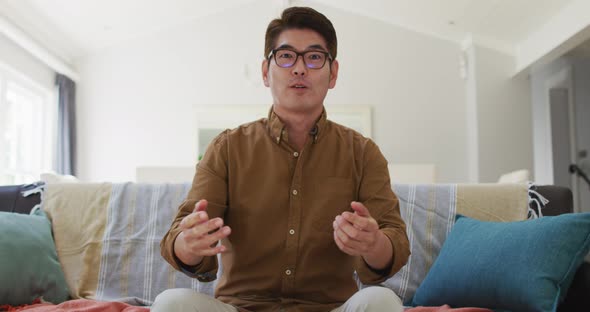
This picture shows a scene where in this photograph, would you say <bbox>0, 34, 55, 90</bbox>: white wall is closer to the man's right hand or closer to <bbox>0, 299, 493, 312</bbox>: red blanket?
<bbox>0, 299, 493, 312</bbox>: red blanket

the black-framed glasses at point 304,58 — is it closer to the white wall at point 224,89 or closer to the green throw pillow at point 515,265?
the green throw pillow at point 515,265

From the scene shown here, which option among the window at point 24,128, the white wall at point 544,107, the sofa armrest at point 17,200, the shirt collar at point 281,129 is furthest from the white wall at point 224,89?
the shirt collar at point 281,129

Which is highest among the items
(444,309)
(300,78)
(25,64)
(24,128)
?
(25,64)

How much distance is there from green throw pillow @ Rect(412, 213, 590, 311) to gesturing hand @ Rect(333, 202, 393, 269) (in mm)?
572

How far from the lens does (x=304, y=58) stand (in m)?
1.41

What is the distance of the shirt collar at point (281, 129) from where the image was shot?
4.72 ft

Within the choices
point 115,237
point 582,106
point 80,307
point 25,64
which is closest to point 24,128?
point 25,64

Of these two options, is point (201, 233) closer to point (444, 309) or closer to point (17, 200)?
point (444, 309)

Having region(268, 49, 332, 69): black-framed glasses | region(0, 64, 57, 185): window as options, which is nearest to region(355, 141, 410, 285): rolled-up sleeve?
region(268, 49, 332, 69): black-framed glasses

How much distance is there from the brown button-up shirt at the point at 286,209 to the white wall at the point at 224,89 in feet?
18.4

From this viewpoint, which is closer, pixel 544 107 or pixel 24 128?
pixel 24 128

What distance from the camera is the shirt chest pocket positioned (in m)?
1.36

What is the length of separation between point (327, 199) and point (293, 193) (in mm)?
86

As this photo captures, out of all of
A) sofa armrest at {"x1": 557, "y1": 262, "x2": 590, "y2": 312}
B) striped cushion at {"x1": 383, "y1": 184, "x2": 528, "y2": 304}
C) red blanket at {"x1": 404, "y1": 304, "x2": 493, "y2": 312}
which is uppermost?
striped cushion at {"x1": 383, "y1": 184, "x2": 528, "y2": 304}
